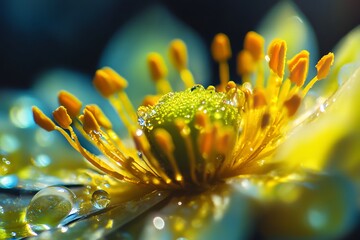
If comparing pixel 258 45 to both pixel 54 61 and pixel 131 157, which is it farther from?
pixel 54 61

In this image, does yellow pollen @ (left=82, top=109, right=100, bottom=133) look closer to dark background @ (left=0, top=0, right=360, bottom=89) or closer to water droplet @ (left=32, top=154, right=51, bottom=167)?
water droplet @ (left=32, top=154, right=51, bottom=167)

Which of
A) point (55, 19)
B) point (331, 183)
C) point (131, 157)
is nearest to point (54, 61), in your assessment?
point (55, 19)

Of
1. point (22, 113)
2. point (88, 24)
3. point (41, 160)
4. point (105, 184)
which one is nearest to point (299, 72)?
point (105, 184)

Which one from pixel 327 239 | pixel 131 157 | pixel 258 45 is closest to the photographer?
pixel 327 239

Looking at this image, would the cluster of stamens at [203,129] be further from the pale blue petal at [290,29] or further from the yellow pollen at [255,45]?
the pale blue petal at [290,29]

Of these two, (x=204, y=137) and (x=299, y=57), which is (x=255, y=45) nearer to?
(x=299, y=57)
